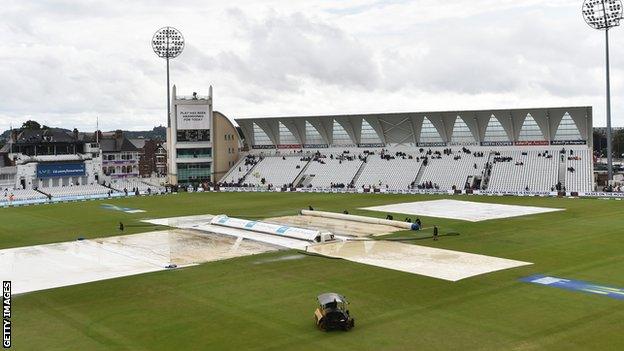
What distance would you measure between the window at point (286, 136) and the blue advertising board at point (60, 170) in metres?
32.8

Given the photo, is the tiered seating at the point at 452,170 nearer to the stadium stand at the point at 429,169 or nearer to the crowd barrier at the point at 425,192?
the stadium stand at the point at 429,169

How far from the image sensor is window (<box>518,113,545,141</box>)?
286 feet

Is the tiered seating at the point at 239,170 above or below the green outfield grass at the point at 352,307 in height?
above

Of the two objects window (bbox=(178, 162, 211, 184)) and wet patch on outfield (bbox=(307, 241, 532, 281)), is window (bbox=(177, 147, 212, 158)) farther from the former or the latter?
wet patch on outfield (bbox=(307, 241, 532, 281))

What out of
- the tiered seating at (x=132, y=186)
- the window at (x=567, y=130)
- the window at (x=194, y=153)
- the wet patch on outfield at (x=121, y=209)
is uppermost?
the window at (x=567, y=130)

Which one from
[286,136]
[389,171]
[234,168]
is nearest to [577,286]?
[389,171]

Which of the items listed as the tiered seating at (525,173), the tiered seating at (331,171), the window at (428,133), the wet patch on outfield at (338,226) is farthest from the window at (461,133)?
the wet patch on outfield at (338,226)

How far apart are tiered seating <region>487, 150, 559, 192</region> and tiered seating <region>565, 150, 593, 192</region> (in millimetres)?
1563

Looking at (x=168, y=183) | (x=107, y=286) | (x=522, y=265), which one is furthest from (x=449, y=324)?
(x=168, y=183)

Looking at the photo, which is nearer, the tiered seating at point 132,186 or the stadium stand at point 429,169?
the stadium stand at point 429,169

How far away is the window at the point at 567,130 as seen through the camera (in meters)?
84.6

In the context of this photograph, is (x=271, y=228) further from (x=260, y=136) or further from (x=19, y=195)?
(x=260, y=136)

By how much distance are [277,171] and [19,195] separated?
124 ft

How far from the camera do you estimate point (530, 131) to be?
87.8 meters
